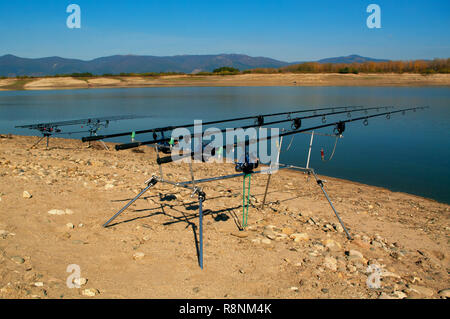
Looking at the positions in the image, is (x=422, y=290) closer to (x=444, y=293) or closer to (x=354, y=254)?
(x=444, y=293)

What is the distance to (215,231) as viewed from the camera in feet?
17.4

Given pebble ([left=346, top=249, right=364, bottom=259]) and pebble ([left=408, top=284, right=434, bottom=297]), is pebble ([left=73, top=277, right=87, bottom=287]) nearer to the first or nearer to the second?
pebble ([left=346, top=249, right=364, bottom=259])

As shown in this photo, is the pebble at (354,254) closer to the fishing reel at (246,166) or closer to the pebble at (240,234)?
the pebble at (240,234)

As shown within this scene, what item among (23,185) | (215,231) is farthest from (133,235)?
(23,185)

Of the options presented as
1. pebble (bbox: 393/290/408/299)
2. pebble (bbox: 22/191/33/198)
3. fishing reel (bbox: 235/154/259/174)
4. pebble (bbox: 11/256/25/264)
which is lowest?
pebble (bbox: 393/290/408/299)

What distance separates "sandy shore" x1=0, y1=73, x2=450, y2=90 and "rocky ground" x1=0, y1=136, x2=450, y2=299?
66.9 m

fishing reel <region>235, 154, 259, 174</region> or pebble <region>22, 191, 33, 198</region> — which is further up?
fishing reel <region>235, 154, 259, 174</region>

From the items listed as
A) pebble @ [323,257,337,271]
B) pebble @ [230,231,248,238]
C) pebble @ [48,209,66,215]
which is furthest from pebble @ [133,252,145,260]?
pebble @ [323,257,337,271]

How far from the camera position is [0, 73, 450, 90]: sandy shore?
65.9 metres

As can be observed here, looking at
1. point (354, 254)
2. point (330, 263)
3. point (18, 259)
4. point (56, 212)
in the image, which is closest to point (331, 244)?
point (354, 254)

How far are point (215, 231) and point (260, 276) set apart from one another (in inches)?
56.5

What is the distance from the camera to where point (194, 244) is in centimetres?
475

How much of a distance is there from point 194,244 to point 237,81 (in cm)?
8151
